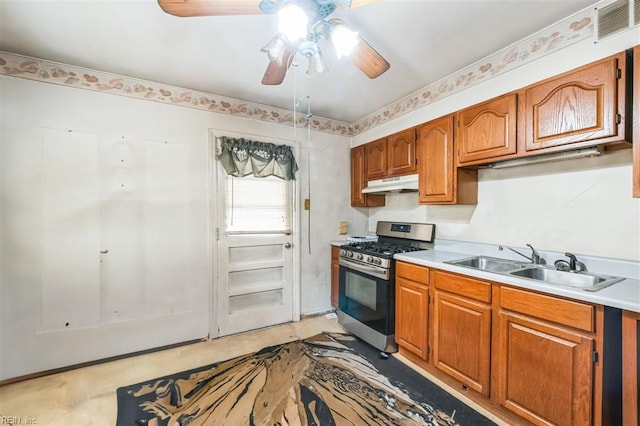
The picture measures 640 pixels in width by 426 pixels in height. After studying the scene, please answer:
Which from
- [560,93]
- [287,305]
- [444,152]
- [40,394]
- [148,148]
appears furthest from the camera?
[287,305]

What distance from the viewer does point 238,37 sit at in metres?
1.84

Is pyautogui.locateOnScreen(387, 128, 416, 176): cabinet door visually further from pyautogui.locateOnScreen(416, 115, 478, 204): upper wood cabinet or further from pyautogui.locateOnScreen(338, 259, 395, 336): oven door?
pyautogui.locateOnScreen(338, 259, 395, 336): oven door

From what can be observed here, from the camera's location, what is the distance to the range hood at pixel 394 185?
2627mm

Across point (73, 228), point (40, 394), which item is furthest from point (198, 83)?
point (40, 394)

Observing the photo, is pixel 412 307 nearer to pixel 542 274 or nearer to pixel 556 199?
pixel 542 274

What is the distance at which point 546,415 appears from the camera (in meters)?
1.42

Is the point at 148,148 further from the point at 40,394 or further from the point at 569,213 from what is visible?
the point at 569,213

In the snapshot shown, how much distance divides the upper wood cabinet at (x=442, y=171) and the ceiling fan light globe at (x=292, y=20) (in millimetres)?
1611

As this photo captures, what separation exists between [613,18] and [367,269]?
2321 mm

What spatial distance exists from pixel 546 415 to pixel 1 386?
370 cm

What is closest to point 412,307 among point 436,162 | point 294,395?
point 294,395

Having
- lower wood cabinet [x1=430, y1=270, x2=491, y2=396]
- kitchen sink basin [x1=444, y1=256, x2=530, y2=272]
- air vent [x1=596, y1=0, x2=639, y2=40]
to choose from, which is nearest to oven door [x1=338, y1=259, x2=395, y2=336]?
lower wood cabinet [x1=430, y1=270, x2=491, y2=396]

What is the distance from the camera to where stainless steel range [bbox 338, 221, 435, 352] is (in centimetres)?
238

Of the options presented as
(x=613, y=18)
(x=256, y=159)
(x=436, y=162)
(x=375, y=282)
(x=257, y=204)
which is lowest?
(x=375, y=282)
